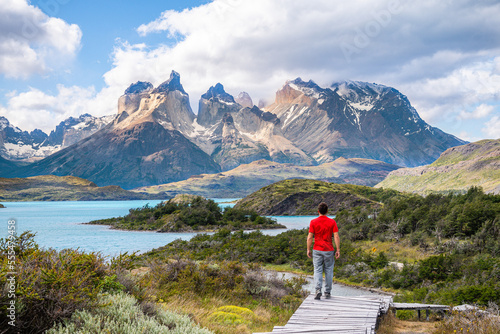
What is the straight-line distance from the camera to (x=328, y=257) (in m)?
11.1

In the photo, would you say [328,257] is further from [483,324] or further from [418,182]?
[418,182]

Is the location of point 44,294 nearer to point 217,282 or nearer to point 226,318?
point 226,318

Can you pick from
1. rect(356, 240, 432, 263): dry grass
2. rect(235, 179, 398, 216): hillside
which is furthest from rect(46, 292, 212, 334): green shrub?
rect(235, 179, 398, 216): hillside

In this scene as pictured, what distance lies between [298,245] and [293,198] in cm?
8477

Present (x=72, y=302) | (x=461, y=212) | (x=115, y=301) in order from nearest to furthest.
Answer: (x=72, y=302) → (x=115, y=301) → (x=461, y=212)

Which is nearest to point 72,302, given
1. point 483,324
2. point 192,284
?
point 483,324

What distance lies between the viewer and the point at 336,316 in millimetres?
9547

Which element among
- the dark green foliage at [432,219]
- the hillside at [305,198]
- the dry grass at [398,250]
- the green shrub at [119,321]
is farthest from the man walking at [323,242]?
the hillside at [305,198]

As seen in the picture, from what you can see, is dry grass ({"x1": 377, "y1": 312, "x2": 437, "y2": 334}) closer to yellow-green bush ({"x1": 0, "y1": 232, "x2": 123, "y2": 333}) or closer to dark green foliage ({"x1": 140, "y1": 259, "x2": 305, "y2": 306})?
dark green foliage ({"x1": 140, "y1": 259, "x2": 305, "y2": 306})

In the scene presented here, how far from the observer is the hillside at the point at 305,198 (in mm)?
115375

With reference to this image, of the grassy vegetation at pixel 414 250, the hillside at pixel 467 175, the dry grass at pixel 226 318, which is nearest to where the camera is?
the dry grass at pixel 226 318

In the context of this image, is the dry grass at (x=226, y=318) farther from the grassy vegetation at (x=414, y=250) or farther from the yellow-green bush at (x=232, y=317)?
the grassy vegetation at (x=414, y=250)

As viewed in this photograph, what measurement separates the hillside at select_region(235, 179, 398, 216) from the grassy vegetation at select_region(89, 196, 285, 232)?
117 ft

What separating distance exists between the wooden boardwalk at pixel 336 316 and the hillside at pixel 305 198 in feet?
337
